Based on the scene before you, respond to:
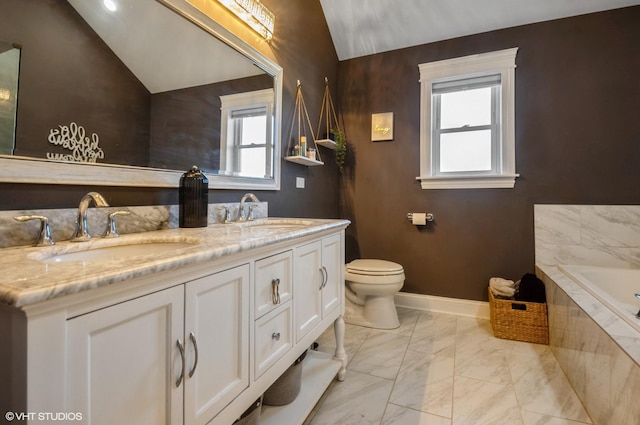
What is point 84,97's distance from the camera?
1013 millimetres

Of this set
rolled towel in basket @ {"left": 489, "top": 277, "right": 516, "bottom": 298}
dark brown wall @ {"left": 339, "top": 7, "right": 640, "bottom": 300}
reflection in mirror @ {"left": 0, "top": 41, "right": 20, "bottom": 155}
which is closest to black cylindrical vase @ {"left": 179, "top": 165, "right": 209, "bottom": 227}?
reflection in mirror @ {"left": 0, "top": 41, "right": 20, "bottom": 155}

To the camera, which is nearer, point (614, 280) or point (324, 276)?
point (324, 276)

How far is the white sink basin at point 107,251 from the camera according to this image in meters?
0.78

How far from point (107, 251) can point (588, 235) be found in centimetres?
299

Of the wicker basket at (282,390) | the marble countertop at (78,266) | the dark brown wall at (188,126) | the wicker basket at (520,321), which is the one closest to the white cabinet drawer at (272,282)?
Result: the marble countertop at (78,266)

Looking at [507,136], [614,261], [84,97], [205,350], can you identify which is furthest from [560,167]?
[84,97]

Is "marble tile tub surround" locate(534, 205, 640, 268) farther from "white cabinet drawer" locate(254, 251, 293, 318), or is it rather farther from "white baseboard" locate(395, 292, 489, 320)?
"white cabinet drawer" locate(254, 251, 293, 318)

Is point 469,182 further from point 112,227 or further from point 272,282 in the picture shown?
point 112,227

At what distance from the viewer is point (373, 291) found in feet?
7.56

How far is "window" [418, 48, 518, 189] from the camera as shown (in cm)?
249

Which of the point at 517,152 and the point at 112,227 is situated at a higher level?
the point at 517,152

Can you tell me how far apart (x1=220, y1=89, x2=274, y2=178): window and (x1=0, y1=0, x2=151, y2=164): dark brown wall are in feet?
1.52

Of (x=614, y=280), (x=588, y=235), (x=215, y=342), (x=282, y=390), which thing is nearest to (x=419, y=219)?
(x=588, y=235)

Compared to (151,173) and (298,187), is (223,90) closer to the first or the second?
(151,173)
